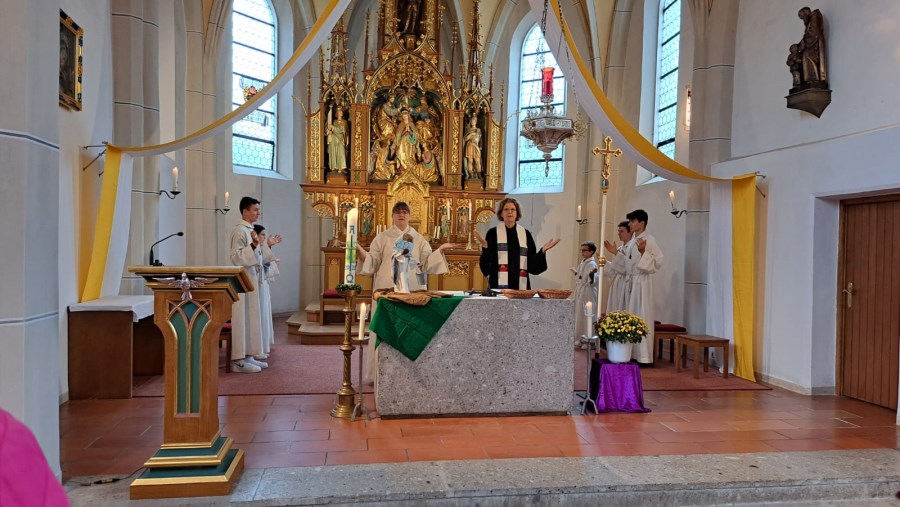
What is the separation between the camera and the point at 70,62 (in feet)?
18.3

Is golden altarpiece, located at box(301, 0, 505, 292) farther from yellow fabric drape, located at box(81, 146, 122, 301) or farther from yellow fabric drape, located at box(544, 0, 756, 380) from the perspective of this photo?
yellow fabric drape, located at box(81, 146, 122, 301)

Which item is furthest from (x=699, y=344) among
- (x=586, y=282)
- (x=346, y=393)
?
(x=346, y=393)

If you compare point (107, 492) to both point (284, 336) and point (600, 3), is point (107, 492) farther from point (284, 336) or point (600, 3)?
point (600, 3)

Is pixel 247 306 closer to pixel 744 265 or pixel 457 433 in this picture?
pixel 457 433

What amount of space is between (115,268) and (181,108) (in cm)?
449

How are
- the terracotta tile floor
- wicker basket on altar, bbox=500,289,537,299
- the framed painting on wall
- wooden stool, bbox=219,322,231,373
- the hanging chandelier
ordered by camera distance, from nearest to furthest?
the terracotta tile floor → wicker basket on altar, bbox=500,289,537,299 → the framed painting on wall → wooden stool, bbox=219,322,231,373 → the hanging chandelier

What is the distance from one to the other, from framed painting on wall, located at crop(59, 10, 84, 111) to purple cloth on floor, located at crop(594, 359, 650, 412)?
5.31 metres

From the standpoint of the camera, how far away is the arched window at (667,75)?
984 centimetres

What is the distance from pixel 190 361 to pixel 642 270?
589cm

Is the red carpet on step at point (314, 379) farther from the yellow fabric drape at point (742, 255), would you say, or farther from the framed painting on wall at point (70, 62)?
the framed painting on wall at point (70, 62)

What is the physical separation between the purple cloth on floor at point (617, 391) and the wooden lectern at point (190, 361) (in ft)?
10.4

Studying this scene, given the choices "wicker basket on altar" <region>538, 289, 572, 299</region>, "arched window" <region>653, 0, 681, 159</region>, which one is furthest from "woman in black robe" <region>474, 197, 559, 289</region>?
"arched window" <region>653, 0, 681, 159</region>

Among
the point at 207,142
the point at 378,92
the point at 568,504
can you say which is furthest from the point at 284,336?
the point at 568,504

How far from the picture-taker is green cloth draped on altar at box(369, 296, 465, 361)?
194 inches
